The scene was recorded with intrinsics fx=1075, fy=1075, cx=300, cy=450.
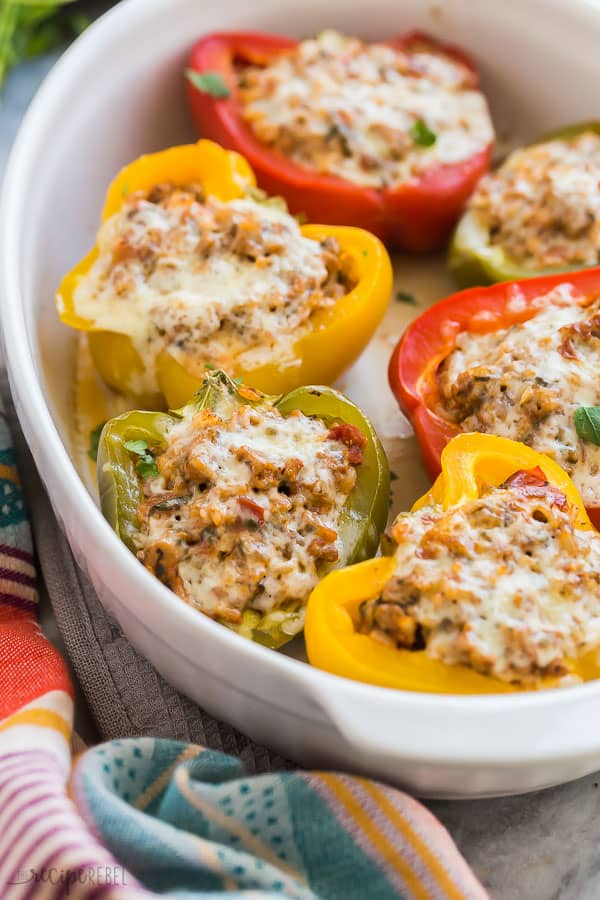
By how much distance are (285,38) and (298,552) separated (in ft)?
6.77

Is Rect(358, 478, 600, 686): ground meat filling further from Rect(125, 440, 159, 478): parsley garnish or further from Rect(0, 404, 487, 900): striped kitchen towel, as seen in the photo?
Rect(125, 440, 159, 478): parsley garnish

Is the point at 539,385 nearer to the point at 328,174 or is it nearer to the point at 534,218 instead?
the point at 534,218

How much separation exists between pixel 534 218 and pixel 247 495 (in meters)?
1.33

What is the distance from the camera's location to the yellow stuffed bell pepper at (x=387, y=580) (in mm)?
2020

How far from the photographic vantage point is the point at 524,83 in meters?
3.66

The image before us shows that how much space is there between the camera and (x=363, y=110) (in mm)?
3242

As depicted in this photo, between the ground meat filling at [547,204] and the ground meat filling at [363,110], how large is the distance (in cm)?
19

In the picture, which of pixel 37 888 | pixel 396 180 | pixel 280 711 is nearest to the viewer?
pixel 37 888

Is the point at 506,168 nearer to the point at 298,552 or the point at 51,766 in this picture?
the point at 298,552

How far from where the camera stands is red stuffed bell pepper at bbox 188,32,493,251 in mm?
3180

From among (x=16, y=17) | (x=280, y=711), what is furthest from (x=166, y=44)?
(x=280, y=711)

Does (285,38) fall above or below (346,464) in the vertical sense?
above

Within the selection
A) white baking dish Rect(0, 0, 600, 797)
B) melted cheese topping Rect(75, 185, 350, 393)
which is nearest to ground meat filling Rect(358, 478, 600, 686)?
white baking dish Rect(0, 0, 600, 797)

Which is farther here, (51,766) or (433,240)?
(433,240)
